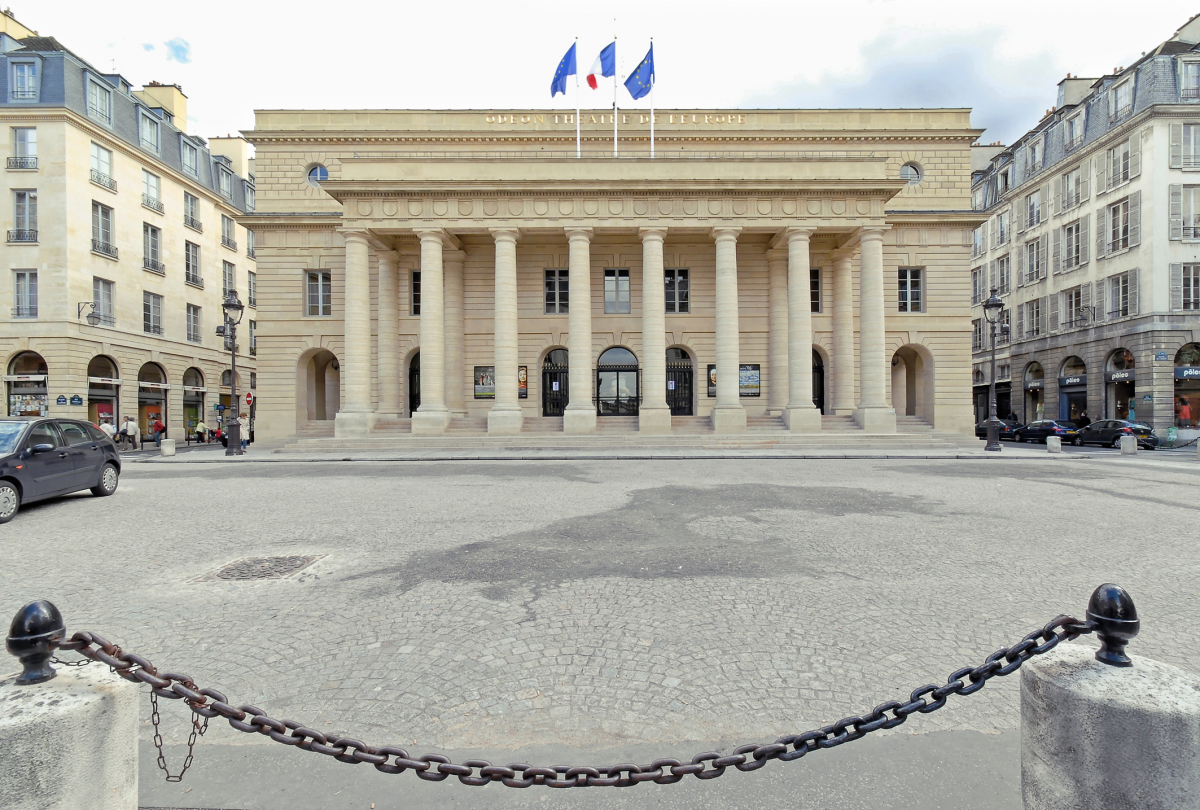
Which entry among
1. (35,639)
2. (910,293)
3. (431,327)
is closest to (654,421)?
(431,327)

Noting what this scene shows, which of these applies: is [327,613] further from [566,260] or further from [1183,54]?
[1183,54]

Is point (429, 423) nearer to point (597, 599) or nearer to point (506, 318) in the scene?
point (506, 318)

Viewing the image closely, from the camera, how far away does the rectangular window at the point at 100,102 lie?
30.1 m

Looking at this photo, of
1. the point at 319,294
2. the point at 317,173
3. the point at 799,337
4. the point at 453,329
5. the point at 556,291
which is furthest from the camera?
the point at 317,173

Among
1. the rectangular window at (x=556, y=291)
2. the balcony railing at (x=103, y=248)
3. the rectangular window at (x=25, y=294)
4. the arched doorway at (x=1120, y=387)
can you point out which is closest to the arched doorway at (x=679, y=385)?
the rectangular window at (x=556, y=291)

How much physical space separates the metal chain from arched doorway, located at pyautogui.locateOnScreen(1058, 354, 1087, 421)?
149 feet

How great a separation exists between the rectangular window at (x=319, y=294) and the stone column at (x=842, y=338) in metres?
26.3

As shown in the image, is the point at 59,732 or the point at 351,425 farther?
the point at 351,425

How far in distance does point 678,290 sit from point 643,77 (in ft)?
33.8

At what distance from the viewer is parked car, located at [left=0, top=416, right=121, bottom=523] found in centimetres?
873

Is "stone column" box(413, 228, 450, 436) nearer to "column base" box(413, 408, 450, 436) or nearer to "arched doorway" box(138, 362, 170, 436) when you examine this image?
"column base" box(413, 408, 450, 436)

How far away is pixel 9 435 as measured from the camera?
908 centimetres

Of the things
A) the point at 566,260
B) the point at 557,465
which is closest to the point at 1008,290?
the point at 566,260

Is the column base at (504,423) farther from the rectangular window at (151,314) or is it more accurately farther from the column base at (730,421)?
the rectangular window at (151,314)
